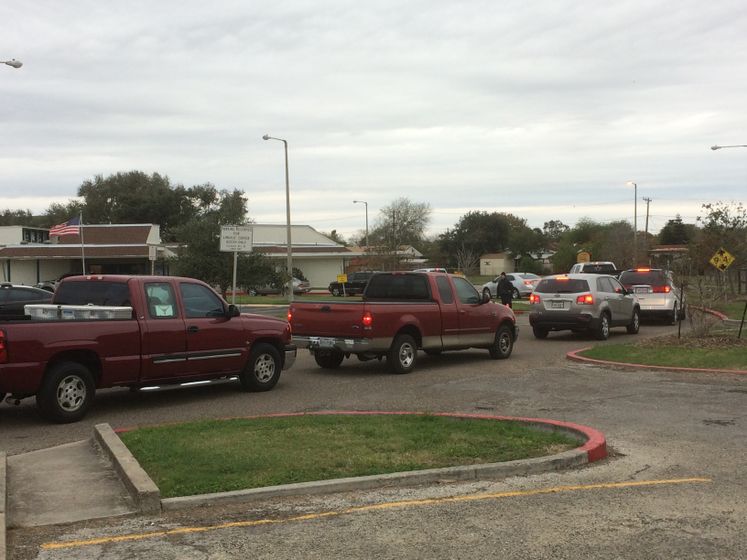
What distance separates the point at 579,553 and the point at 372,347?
8.94 metres

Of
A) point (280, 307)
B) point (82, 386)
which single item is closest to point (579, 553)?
point (82, 386)

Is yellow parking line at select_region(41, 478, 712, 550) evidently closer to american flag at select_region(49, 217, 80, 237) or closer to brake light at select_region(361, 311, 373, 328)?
brake light at select_region(361, 311, 373, 328)

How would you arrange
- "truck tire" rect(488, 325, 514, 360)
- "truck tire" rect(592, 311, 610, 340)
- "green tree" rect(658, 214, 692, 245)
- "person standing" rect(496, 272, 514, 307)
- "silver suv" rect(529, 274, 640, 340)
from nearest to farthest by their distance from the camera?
1. "truck tire" rect(488, 325, 514, 360)
2. "silver suv" rect(529, 274, 640, 340)
3. "truck tire" rect(592, 311, 610, 340)
4. "person standing" rect(496, 272, 514, 307)
5. "green tree" rect(658, 214, 692, 245)

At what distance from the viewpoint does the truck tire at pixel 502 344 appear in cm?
1658

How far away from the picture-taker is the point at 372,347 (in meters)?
13.8

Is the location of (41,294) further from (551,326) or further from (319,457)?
(319,457)

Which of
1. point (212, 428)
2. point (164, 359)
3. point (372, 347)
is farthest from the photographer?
point (372, 347)

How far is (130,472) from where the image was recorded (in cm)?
652

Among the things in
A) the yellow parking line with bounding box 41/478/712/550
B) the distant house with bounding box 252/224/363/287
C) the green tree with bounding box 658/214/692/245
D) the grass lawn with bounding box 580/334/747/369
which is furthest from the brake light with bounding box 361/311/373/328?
the green tree with bounding box 658/214/692/245

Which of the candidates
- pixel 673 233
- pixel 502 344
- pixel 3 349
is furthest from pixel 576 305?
pixel 673 233

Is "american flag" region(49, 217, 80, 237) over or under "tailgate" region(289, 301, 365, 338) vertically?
over

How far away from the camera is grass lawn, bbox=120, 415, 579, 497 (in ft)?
21.9

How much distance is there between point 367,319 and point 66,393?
5.48 meters

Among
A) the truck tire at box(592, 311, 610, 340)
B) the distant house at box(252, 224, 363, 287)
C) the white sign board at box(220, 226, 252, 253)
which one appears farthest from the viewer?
the distant house at box(252, 224, 363, 287)
